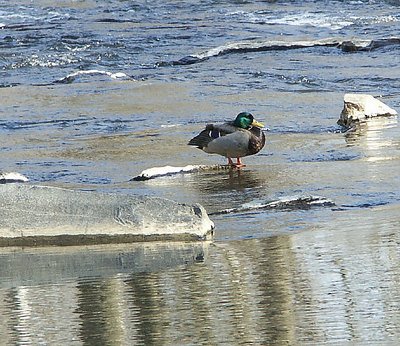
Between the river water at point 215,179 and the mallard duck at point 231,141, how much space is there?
17cm

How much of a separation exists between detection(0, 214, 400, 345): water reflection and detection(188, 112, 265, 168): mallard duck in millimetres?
3622

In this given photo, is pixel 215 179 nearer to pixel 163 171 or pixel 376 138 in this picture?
pixel 163 171

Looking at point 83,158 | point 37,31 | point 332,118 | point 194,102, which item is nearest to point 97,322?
point 83,158

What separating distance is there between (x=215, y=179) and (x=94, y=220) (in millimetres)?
2735

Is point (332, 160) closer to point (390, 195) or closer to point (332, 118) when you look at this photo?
point (390, 195)

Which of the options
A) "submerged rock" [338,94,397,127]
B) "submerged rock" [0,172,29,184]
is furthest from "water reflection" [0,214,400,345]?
"submerged rock" [338,94,397,127]

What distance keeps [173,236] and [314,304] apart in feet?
5.69

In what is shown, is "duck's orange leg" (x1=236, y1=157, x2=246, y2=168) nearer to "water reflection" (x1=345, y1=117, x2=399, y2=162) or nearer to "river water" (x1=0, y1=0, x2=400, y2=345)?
"river water" (x1=0, y1=0, x2=400, y2=345)

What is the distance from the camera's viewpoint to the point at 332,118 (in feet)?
38.9

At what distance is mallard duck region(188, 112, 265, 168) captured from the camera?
31.5 ft

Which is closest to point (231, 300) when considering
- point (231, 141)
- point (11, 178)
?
point (11, 178)

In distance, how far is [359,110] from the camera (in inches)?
446

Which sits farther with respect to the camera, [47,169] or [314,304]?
[47,169]

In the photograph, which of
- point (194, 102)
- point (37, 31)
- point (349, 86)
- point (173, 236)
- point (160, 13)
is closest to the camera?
point (173, 236)
